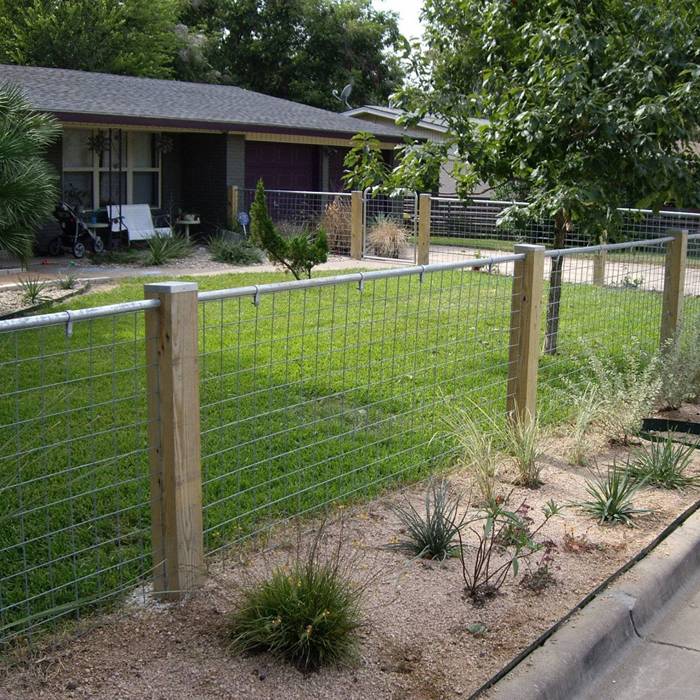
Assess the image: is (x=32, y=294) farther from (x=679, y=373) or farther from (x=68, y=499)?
(x=68, y=499)

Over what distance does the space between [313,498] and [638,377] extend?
372 centimetres

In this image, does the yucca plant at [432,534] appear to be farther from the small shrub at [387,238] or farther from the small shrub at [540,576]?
the small shrub at [387,238]

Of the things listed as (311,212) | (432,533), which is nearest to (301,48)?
(311,212)

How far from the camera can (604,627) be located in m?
4.34

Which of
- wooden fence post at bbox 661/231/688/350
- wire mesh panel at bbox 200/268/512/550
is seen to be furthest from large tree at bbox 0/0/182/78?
wooden fence post at bbox 661/231/688/350

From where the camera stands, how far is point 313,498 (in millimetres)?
5574

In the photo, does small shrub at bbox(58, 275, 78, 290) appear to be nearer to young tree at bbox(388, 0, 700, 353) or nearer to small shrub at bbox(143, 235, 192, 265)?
small shrub at bbox(143, 235, 192, 265)

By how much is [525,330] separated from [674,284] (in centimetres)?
261

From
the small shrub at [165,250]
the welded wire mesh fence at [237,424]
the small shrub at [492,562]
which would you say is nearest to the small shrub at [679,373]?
the welded wire mesh fence at [237,424]

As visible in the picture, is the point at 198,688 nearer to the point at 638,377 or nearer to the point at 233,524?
the point at 233,524

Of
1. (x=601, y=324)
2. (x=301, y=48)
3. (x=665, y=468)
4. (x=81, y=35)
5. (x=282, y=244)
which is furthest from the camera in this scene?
(x=301, y=48)

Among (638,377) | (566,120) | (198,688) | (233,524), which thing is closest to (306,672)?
(198,688)

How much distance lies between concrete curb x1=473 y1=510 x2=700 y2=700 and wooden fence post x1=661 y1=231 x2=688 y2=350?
341 centimetres

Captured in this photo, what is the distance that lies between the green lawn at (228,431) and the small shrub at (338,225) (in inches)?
364
